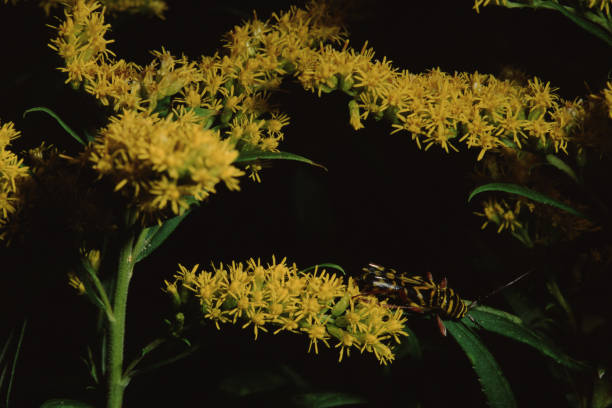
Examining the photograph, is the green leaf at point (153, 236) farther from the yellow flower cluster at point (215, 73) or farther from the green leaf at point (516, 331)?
the green leaf at point (516, 331)

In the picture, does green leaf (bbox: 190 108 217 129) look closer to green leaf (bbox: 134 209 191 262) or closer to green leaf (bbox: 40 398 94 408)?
green leaf (bbox: 134 209 191 262)

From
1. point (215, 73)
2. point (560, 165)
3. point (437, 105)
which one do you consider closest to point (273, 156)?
point (215, 73)

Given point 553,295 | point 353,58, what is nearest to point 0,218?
point 353,58

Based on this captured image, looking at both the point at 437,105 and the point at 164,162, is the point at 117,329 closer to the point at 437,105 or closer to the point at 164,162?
the point at 164,162

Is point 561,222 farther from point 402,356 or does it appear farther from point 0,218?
point 0,218

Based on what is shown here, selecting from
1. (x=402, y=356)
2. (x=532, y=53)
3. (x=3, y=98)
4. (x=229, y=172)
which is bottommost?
(x=402, y=356)
